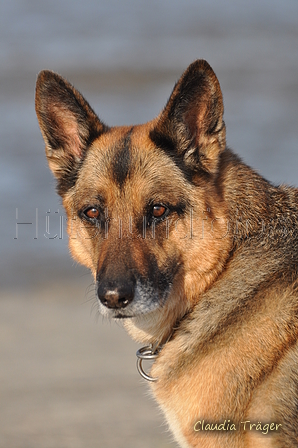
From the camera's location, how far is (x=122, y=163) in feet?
14.5

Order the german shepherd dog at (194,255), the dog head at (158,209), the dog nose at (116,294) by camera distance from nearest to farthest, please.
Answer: the german shepherd dog at (194,255), the dog nose at (116,294), the dog head at (158,209)

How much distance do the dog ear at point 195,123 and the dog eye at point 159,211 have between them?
0.35 meters

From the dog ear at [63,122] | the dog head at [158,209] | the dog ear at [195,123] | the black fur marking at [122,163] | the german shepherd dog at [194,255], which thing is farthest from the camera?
the dog ear at [63,122]

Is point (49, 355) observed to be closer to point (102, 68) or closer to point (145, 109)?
point (145, 109)

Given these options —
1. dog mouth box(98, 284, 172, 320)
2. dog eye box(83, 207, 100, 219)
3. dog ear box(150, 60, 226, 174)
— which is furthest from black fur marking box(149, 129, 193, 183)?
dog mouth box(98, 284, 172, 320)

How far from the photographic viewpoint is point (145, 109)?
606 inches

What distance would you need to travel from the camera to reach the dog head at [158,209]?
4.09 meters

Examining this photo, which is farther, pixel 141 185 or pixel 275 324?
pixel 141 185

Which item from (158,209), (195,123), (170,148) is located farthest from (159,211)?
(195,123)

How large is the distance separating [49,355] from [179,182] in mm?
4369

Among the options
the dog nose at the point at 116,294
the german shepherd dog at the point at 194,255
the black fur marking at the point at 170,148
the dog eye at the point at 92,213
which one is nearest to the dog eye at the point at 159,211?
the german shepherd dog at the point at 194,255

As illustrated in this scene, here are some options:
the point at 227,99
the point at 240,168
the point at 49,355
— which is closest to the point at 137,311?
the point at 240,168

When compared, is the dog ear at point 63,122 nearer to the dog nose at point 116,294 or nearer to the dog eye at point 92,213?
the dog eye at point 92,213

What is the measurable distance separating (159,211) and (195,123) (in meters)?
0.66
